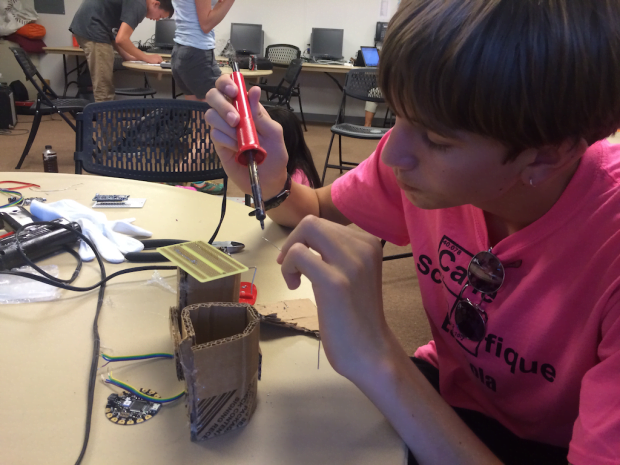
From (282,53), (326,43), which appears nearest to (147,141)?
(282,53)

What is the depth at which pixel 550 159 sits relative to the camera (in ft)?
1.46

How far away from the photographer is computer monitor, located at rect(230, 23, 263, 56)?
4.96 m

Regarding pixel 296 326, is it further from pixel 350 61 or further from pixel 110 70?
pixel 350 61

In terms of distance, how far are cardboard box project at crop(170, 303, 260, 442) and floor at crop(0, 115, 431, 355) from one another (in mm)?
807

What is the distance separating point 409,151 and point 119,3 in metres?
3.42

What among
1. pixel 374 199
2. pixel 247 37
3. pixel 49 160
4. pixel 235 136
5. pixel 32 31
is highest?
pixel 247 37

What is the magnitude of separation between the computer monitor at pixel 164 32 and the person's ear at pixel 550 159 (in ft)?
16.4

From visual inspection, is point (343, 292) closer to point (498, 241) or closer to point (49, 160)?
point (498, 241)

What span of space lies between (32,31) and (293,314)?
5664 millimetres

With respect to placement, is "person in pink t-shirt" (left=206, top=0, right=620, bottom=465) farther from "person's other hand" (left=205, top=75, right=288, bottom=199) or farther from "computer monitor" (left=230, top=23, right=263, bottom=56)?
"computer monitor" (left=230, top=23, right=263, bottom=56)

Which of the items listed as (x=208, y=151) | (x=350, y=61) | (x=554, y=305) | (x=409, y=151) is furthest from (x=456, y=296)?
(x=350, y=61)

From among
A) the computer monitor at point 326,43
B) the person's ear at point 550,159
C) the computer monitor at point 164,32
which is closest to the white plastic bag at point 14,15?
the computer monitor at point 164,32

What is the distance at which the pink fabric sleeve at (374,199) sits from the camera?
763 millimetres

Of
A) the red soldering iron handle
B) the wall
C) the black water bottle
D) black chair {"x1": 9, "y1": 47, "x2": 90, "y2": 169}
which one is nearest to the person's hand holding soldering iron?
the red soldering iron handle
